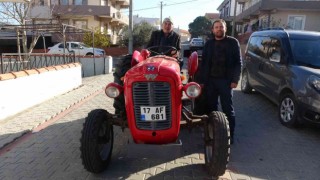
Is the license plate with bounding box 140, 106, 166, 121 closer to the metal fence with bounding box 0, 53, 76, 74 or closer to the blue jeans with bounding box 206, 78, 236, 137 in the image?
the blue jeans with bounding box 206, 78, 236, 137

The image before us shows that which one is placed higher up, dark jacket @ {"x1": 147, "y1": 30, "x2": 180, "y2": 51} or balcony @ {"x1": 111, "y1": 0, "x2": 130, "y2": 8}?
balcony @ {"x1": 111, "y1": 0, "x2": 130, "y2": 8}

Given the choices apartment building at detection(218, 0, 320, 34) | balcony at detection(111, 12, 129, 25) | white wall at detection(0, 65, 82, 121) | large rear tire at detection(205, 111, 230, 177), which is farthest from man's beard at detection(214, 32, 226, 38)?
balcony at detection(111, 12, 129, 25)

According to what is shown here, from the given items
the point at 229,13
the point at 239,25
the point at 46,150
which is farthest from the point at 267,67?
the point at 229,13

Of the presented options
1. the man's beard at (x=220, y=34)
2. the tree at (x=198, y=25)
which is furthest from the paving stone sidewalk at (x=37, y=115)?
the tree at (x=198, y=25)

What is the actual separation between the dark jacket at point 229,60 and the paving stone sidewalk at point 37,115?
11.7ft

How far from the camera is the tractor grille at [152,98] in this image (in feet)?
11.8

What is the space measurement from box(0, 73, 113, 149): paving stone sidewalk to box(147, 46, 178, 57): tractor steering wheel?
286cm

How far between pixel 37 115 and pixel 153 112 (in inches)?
160

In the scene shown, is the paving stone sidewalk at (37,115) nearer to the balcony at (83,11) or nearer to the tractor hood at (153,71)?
the tractor hood at (153,71)

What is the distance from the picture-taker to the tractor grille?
3.60 meters

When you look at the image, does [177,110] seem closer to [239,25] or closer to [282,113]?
[282,113]

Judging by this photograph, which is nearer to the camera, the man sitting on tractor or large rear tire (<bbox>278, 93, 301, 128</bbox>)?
the man sitting on tractor

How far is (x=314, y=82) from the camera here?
5184mm

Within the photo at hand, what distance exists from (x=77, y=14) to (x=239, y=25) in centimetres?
2217
